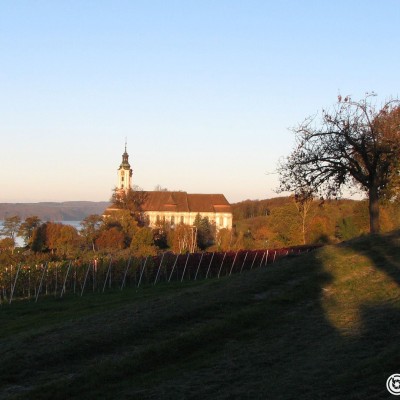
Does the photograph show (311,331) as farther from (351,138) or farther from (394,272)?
(351,138)

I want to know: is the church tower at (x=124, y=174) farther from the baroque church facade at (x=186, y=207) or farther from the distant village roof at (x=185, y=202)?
the distant village roof at (x=185, y=202)

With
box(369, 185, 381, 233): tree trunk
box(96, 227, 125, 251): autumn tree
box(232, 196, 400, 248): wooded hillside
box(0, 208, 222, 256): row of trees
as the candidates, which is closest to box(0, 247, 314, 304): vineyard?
box(369, 185, 381, 233): tree trunk

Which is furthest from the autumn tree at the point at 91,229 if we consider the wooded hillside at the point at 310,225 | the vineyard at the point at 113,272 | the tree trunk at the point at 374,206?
the tree trunk at the point at 374,206

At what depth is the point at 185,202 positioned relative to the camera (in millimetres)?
142875

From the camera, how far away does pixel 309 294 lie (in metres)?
14.2

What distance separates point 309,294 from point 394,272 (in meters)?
2.26

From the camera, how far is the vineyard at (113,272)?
97.0 ft

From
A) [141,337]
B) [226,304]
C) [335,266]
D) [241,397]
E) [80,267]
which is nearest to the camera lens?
[241,397]

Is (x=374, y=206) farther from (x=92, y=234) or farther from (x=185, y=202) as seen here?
(x=185, y=202)

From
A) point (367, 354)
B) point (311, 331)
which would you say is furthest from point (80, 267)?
point (367, 354)

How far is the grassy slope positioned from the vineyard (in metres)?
12.9

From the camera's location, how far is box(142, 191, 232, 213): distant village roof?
139 m

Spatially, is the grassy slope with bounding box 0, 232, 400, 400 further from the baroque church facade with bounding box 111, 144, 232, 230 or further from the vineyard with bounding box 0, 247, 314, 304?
the baroque church facade with bounding box 111, 144, 232, 230

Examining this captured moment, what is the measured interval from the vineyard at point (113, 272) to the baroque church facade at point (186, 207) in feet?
321
